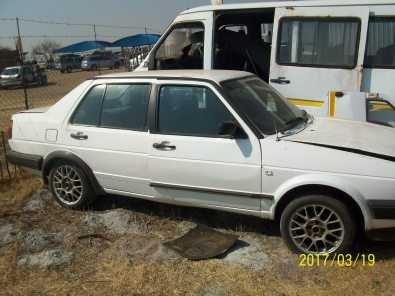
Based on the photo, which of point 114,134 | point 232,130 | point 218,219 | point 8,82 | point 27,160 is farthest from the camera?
point 8,82

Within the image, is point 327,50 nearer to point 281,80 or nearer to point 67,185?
point 281,80

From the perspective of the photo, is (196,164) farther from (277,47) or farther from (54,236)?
(277,47)

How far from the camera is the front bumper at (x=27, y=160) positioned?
206 inches

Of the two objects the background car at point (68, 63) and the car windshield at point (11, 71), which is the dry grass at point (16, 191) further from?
the background car at point (68, 63)

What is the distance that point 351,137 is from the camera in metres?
4.02

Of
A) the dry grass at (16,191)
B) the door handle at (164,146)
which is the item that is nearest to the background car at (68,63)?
the dry grass at (16,191)

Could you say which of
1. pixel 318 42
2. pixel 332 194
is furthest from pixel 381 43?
pixel 332 194

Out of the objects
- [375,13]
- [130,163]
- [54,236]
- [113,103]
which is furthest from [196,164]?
[375,13]

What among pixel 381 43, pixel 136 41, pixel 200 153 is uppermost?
pixel 136 41

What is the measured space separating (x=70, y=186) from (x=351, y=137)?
301 cm

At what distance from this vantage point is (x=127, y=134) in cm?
455

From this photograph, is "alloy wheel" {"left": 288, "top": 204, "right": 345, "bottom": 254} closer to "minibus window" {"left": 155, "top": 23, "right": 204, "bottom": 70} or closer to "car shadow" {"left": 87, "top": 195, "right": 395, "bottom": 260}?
"car shadow" {"left": 87, "top": 195, "right": 395, "bottom": 260}

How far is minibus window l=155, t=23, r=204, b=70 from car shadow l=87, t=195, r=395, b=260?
2505mm

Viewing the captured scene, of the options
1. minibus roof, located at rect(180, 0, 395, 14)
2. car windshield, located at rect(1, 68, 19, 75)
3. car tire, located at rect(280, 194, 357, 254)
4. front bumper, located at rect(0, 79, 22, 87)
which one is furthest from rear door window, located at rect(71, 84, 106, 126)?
car windshield, located at rect(1, 68, 19, 75)
